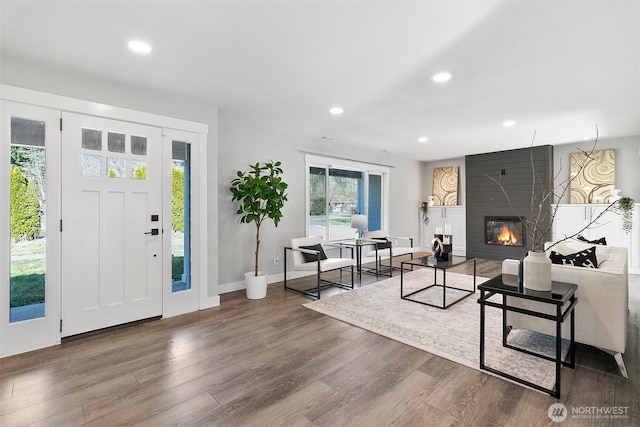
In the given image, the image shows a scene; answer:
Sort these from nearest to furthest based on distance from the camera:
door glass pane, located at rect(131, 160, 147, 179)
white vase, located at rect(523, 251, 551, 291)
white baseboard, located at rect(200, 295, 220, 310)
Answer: white vase, located at rect(523, 251, 551, 291) < door glass pane, located at rect(131, 160, 147, 179) < white baseboard, located at rect(200, 295, 220, 310)

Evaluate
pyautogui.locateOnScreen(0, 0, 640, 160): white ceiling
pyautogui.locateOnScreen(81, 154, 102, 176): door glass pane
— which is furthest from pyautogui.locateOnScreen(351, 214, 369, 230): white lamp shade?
pyautogui.locateOnScreen(81, 154, 102, 176): door glass pane

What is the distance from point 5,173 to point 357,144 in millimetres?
5176

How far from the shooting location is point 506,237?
7.02 meters

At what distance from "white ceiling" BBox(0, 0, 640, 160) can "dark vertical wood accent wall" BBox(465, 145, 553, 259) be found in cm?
223

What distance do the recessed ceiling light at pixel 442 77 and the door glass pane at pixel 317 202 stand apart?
3050mm

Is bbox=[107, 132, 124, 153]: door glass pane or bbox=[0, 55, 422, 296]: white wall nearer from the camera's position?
bbox=[0, 55, 422, 296]: white wall

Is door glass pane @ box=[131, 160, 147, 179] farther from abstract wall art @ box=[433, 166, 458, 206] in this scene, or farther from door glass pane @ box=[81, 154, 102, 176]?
abstract wall art @ box=[433, 166, 458, 206]

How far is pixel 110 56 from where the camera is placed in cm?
260

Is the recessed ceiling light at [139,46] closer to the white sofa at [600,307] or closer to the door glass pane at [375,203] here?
the white sofa at [600,307]

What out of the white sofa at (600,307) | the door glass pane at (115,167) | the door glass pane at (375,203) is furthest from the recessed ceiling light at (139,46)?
the door glass pane at (375,203)

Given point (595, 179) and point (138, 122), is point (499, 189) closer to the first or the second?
point (595, 179)

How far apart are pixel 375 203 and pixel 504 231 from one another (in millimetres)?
3045

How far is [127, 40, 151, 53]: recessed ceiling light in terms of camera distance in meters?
2.39

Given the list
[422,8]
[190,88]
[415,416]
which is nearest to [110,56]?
[190,88]
